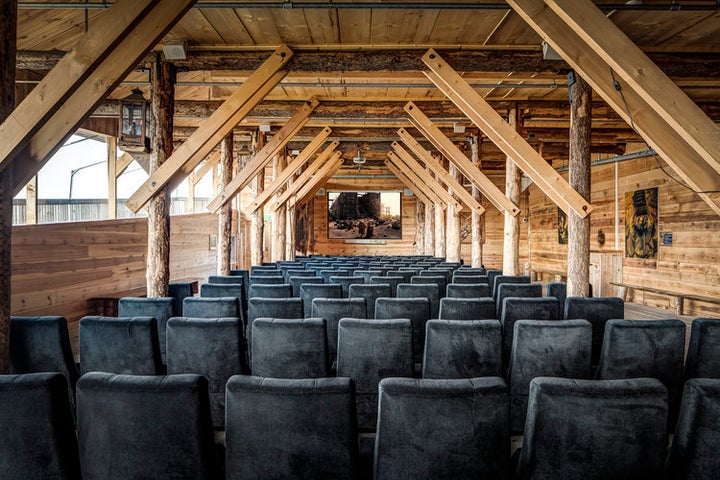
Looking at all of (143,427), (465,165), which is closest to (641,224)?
(465,165)

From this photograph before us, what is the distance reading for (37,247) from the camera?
580 centimetres

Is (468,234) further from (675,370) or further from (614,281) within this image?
(675,370)

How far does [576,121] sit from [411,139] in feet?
17.3

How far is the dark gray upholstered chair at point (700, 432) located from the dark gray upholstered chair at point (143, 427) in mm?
1675

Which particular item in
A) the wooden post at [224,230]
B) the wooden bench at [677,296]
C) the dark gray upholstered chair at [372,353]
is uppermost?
the wooden post at [224,230]

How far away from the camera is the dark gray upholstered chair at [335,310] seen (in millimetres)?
3555

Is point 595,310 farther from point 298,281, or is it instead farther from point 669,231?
point 669,231

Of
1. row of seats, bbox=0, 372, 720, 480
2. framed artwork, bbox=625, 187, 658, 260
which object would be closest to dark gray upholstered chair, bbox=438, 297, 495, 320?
row of seats, bbox=0, 372, 720, 480

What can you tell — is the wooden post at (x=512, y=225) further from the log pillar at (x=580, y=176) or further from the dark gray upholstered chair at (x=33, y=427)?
the dark gray upholstered chair at (x=33, y=427)

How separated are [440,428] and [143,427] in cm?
102

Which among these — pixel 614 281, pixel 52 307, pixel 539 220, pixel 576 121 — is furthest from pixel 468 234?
pixel 52 307

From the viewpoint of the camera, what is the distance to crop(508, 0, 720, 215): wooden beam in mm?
3611

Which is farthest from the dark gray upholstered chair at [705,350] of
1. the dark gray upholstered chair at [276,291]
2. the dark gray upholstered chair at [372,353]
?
the dark gray upholstered chair at [276,291]

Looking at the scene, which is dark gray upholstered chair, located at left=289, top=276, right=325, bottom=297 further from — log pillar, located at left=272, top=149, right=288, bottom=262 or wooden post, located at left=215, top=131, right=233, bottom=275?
log pillar, located at left=272, top=149, right=288, bottom=262
